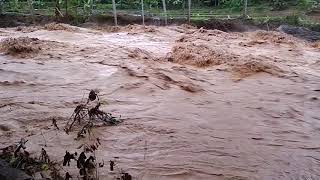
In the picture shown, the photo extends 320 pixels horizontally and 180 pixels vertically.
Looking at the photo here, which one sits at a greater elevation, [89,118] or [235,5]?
[235,5]

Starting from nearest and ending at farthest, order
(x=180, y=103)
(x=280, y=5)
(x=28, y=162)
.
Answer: (x=28, y=162) < (x=180, y=103) < (x=280, y=5)

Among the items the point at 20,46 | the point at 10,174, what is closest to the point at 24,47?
the point at 20,46

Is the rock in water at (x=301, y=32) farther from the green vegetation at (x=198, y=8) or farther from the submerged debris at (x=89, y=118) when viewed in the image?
the submerged debris at (x=89, y=118)

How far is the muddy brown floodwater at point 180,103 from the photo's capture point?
5117 millimetres

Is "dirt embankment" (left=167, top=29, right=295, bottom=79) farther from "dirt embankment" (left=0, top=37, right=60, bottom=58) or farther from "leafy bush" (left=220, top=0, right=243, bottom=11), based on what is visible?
"leafy bush" (left=220, top=0, right=243, bottom=11)

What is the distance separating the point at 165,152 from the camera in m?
5.25

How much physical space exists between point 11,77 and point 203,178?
5213mm

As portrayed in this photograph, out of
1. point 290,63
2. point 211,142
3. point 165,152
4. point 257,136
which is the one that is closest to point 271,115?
point 257,136

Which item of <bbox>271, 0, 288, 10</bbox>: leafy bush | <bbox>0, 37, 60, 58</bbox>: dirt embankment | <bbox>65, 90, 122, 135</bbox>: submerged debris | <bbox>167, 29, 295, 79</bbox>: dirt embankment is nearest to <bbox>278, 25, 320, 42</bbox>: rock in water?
<bbox>167, 29, 295, 79</bbox>: dirt embankment

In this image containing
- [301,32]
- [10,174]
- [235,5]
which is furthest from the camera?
[235,5]

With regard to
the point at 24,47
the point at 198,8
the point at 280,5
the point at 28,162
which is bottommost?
the point at 28,162

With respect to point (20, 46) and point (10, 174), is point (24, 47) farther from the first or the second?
point (10, 174)

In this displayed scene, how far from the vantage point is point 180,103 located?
7.21m

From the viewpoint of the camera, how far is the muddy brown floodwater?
5.12 meters
